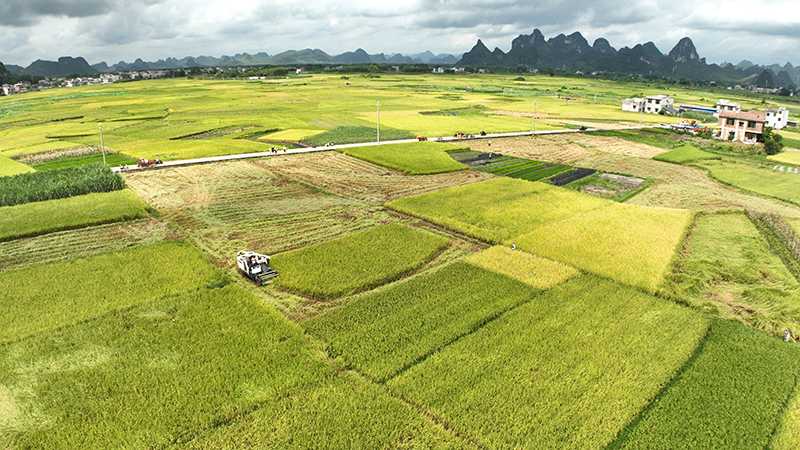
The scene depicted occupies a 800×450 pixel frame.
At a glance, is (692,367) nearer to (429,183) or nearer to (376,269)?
(376,269)

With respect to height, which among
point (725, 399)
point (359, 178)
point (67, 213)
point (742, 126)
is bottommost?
→ point (725, 399)

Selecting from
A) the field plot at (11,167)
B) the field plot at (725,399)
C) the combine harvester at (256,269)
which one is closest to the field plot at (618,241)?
the field plot at (725,399)

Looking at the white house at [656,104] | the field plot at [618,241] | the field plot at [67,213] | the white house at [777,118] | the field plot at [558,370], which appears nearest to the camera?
the field plot at [558,370]

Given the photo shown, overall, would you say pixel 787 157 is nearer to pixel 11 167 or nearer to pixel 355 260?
pixel 355 260

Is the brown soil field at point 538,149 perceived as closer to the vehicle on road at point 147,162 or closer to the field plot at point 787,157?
the field plot at point 787,157

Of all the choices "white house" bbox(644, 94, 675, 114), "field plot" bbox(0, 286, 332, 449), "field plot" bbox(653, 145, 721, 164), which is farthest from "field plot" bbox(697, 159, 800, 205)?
"white house" bbox(644, 94, 675, 114)

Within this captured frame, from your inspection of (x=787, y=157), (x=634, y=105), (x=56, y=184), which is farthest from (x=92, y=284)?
(x=634, y=105)
